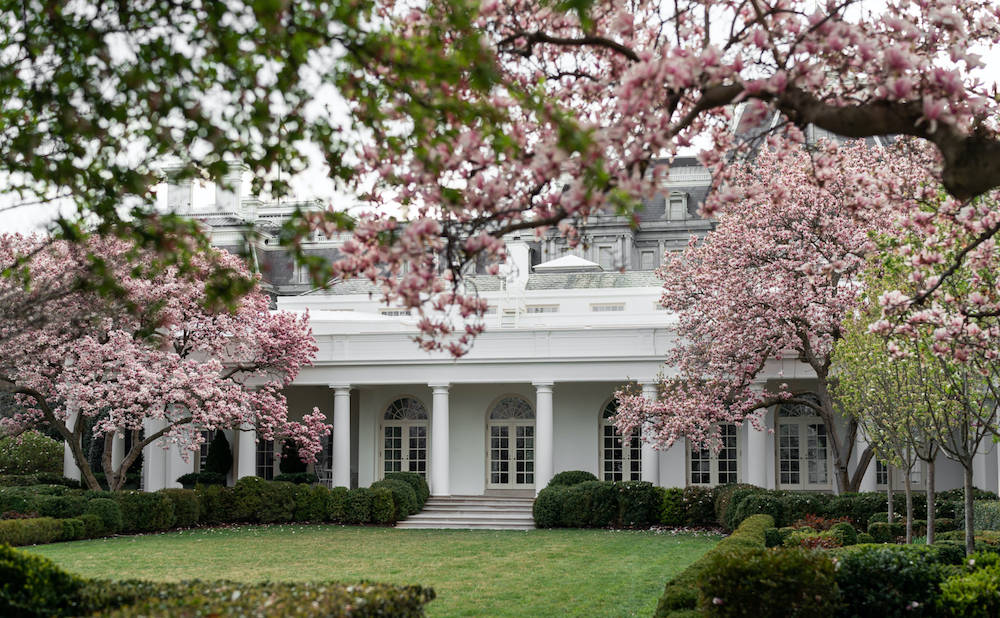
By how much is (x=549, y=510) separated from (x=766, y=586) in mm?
17539

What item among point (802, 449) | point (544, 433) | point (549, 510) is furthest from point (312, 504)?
point (802, 449)

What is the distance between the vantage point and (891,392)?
13.9 metres

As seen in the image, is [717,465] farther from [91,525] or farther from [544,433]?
[91,525]

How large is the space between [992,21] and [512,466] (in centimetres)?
2337

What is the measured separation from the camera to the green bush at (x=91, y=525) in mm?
21438

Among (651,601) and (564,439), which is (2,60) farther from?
(564,439)

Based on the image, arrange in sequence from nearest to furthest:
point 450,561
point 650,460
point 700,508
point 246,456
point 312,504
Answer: point 450,561 < point 700,508 < point 312,504 < point 650,460 < point 246,456

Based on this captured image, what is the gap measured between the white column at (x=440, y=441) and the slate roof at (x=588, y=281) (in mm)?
9728

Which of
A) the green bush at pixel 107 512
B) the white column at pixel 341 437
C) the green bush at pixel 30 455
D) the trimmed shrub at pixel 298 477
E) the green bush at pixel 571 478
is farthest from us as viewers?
the green bush at pixel 30 455

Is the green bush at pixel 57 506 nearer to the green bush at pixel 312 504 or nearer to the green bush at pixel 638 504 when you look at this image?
the green bush at pixel 312 504

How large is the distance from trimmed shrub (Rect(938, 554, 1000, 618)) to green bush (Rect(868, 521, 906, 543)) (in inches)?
308

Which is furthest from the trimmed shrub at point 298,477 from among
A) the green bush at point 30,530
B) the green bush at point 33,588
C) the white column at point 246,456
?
the green bush at point 33,588

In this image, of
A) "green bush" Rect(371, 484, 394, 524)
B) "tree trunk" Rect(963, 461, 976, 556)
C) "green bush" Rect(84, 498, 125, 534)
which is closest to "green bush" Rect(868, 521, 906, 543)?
"tree trunk" Rect(963, 461, 976, 556)

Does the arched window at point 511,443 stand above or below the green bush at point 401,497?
above
